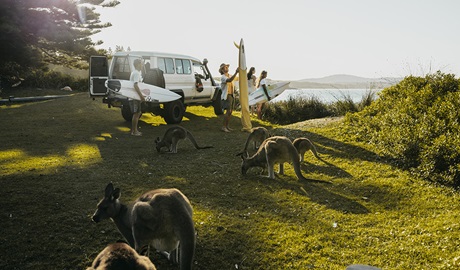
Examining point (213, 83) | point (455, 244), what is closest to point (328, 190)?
point (455, 244)

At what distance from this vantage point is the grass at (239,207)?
15.2 ft

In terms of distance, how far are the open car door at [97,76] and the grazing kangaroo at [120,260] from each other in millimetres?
13379

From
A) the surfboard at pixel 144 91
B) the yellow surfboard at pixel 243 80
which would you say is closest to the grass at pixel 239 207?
the surfboard at pixel 144 91

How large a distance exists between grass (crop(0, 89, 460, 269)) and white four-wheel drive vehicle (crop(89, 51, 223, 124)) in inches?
162

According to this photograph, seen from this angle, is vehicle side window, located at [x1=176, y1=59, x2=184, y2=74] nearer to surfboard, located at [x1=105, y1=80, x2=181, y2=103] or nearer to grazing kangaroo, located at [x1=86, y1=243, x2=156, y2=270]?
surfboard, located at [x1=105, y1=80, x2=181, y2=103]

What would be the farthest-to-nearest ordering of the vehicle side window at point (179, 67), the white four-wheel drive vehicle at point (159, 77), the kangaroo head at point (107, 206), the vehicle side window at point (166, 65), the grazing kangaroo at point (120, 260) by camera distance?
1. the vehicle side window at point (179, 67)
2. the vehicle side window at point (166, 65)
3. the white four-wheel drive vehicle at point (159, 77)
4. the kangaroo head at point (107, 206)
5. the grazing kangaroo at point (120, 260)

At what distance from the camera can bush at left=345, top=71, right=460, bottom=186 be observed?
25.0 feet

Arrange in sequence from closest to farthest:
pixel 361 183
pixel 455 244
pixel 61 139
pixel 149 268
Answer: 1. pixel 149 268
2. pixel 455 244
3. pixel 361 183
4. pixel 61 139

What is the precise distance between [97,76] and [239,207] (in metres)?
11.8

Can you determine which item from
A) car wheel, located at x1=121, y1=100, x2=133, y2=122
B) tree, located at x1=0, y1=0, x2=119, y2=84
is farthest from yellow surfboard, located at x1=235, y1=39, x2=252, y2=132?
tree, located at x1=0, y1=0, x2=119, y2=84

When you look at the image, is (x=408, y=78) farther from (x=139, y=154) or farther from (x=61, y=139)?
(x=61, y=139)

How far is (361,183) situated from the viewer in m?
7.61

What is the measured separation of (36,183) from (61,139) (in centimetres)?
545

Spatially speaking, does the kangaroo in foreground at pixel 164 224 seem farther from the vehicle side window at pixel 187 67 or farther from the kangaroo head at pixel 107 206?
the vehicle side window at pixel 187 67
